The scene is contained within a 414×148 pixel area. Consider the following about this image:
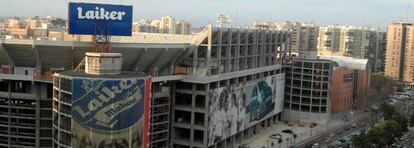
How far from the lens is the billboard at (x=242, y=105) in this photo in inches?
2643

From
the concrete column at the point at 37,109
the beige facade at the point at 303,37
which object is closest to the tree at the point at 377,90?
the beige facade at the point at 303,37

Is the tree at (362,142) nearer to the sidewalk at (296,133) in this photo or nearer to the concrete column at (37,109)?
the sidewalk at (296,133)

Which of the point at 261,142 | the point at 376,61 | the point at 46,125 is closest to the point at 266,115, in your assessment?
the point at 261,142

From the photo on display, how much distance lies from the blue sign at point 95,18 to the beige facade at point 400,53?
125773mm

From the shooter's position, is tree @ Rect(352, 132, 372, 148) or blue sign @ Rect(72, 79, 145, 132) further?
tree @ Rect(352, 132, 372, 148)

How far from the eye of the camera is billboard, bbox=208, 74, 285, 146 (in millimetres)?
67125

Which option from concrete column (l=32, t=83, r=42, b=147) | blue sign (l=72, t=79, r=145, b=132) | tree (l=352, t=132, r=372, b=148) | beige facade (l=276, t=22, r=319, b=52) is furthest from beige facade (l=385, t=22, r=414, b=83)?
blue sign (l=72, t=79, r=145, b=132)

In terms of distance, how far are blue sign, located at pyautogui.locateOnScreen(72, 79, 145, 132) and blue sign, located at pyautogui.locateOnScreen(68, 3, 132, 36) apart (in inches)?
258

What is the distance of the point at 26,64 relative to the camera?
2176 inches

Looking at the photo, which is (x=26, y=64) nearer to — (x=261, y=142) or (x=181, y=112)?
(x=181, y=112)

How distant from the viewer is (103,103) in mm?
41344

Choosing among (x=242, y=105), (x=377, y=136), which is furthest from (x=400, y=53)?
(x=242, y=105)

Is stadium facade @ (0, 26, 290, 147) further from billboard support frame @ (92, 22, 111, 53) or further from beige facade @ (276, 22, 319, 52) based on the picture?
beige facade @ (276, 22, 319, 52)

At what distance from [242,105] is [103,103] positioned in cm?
3666
